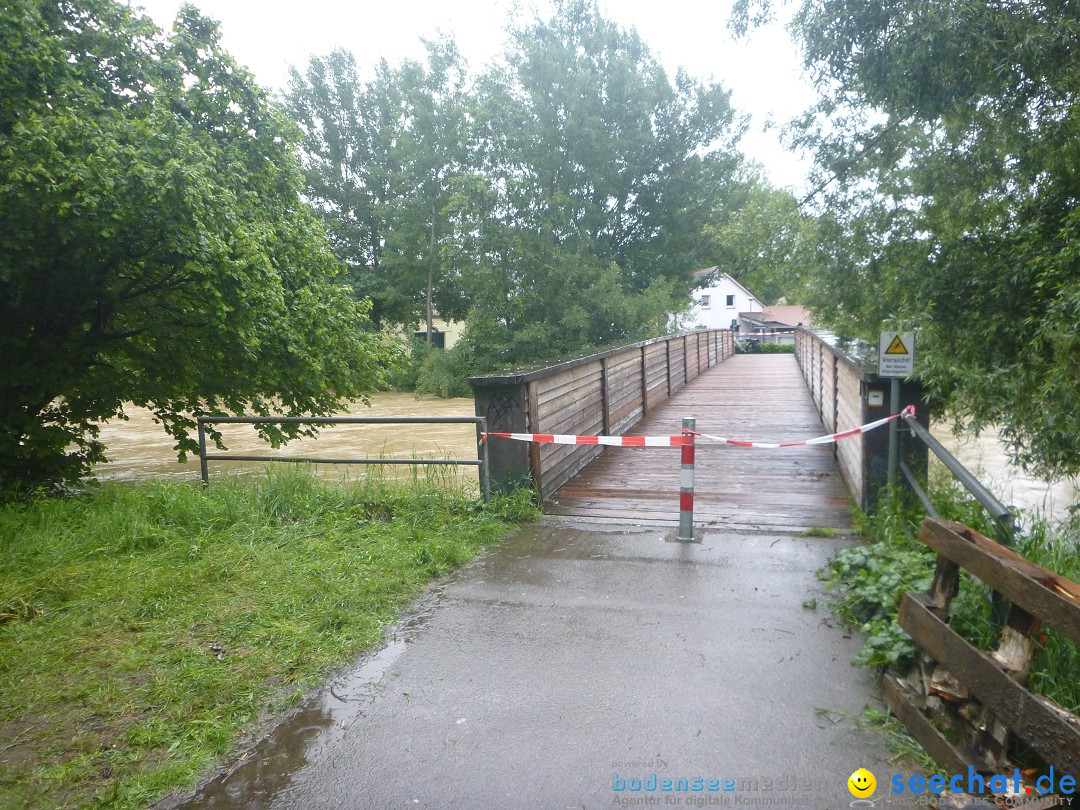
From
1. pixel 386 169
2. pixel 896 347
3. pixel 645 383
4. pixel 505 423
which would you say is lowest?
pixel 505 423

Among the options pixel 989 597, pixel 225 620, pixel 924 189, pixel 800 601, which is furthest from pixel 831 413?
pixel 225 620

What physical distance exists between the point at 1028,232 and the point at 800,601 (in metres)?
4.13

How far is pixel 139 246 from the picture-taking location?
8.38m

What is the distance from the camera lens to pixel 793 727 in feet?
10.3

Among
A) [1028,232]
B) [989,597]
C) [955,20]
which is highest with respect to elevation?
[955,20]

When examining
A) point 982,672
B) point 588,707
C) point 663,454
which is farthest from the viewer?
point 663,454

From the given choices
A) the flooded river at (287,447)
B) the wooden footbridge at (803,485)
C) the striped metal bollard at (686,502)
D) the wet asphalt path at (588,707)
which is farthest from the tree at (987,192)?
the flooded river at (287,447)

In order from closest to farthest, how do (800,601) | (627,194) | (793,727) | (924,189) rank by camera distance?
(793,727) < (800,601) < (924,189) < (627,194)

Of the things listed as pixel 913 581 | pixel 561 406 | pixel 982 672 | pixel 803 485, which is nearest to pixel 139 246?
pixel 561 406

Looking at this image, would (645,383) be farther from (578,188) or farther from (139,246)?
Result: (578,188)

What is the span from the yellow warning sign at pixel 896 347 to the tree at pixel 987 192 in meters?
0.25

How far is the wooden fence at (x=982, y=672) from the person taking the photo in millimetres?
2375

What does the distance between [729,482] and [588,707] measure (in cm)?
514

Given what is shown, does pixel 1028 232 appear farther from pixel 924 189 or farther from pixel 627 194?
pixel 627 194
